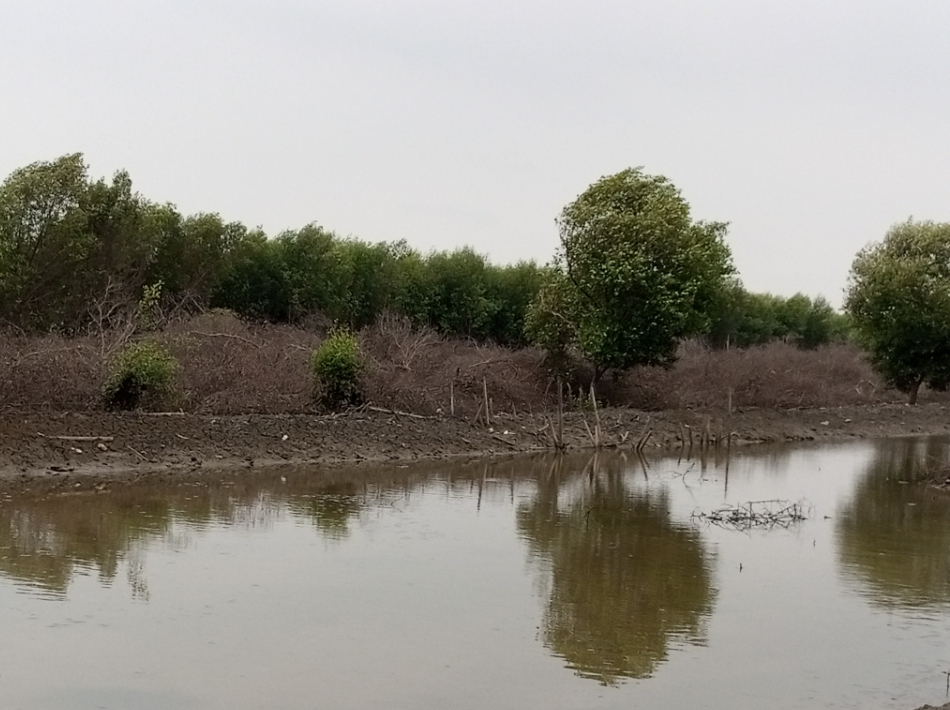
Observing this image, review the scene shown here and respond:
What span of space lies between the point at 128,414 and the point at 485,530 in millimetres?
9189

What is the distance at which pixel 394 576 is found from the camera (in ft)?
44.9

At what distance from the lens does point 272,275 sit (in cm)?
4619

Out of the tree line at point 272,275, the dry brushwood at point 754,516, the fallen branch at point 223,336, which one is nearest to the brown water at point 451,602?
the dry brushwood at point 754,516

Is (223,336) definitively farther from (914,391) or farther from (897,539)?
(914,391)

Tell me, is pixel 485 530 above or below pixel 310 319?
below

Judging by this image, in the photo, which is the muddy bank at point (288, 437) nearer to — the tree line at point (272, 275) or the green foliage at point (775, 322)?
the tree line at point (272, 275)

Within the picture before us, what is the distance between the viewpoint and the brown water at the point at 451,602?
9.38m

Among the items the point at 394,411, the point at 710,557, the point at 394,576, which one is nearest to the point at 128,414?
the point at 394,411

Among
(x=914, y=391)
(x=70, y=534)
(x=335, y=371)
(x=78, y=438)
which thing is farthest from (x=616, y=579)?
(x=914, y=391)

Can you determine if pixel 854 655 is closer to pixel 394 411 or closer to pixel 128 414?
pixel 128 414

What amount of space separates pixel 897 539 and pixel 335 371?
14467 mm

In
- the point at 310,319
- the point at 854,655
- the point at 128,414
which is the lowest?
the point at 854,655

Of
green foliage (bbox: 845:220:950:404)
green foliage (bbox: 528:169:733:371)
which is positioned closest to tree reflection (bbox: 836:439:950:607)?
green foliage (bbox: 528:169:733:371)

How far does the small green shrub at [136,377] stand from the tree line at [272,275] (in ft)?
8.89
